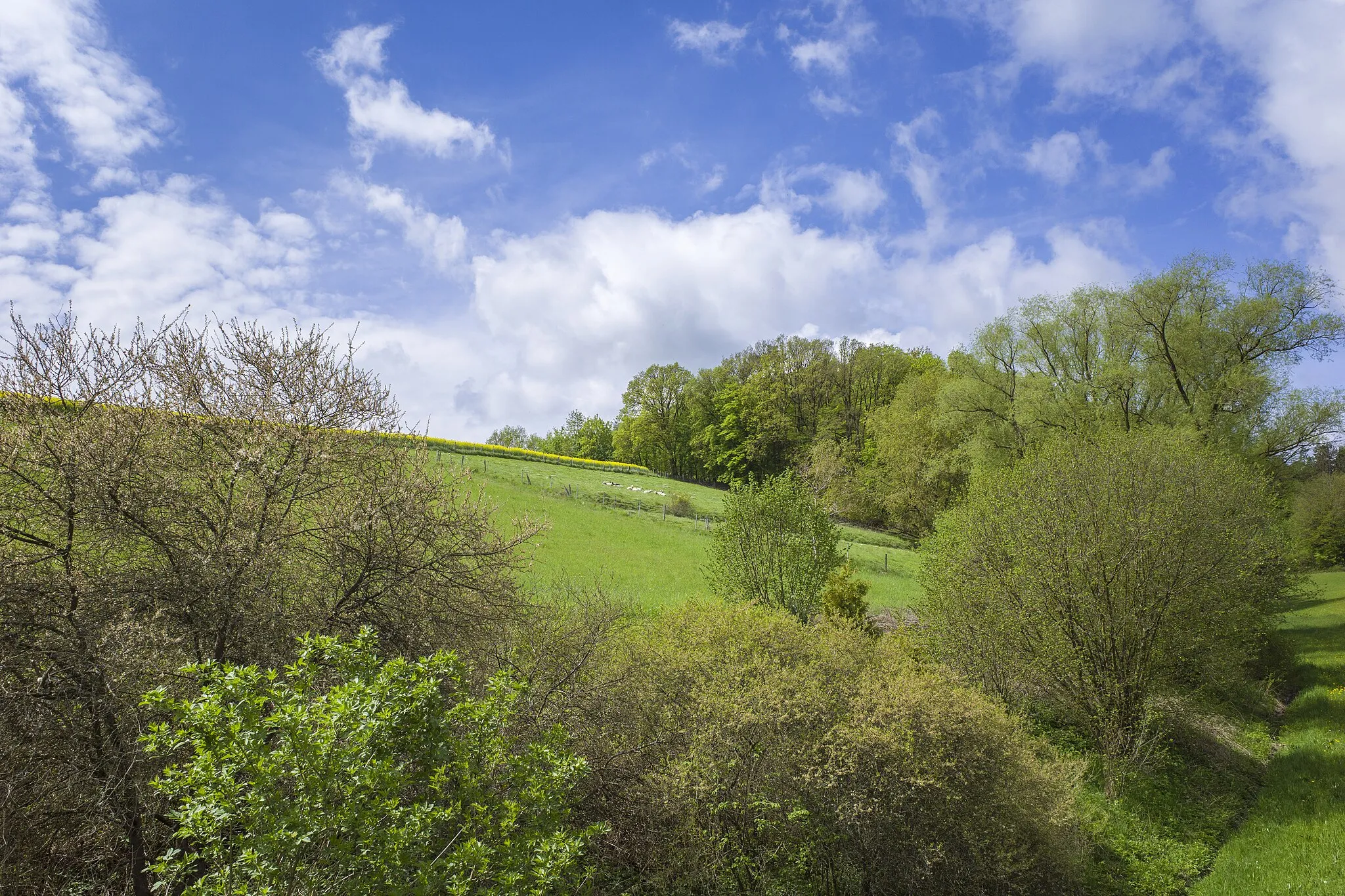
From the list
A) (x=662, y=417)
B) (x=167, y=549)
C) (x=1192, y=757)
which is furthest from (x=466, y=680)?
(x=662, y=417)

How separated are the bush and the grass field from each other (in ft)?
13.1

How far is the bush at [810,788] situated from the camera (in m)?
8.25

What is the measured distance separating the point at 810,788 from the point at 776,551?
1052 cm

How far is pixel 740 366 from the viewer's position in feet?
219

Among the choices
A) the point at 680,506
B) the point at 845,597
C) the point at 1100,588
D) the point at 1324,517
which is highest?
the point at 1324,517

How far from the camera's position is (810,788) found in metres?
8.34

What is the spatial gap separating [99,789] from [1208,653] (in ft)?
71.1

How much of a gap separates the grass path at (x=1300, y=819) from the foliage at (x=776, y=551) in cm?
964

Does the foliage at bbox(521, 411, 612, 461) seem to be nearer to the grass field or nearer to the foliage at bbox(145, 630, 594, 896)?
the grass field

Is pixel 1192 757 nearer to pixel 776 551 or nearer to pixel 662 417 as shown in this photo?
pixel 776 551

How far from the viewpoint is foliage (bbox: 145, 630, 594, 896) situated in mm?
4430

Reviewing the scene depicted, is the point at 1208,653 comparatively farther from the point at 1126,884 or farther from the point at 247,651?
the point at 247,651

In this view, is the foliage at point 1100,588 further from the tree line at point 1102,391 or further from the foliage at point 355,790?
the foliage at point 355,790

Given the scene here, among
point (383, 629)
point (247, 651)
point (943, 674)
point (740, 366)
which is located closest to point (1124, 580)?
point (943, 674)
